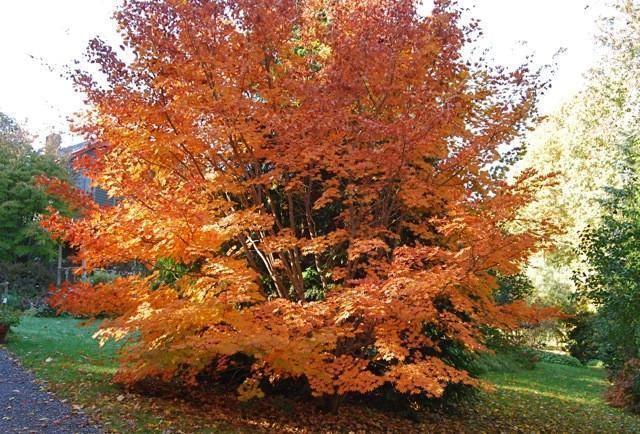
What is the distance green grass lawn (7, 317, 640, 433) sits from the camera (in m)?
7.22

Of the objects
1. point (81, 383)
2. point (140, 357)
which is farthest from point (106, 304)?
point (81, 383)

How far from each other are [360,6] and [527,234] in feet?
11.9

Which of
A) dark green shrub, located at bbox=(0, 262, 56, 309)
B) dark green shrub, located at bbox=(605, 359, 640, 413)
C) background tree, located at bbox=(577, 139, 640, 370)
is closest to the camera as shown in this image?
background tree, located at bbox=(577, 139, 640, 370)

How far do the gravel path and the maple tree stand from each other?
37.2 inches

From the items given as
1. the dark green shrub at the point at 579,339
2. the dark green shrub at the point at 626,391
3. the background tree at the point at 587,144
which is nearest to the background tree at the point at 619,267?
the background tree at the point at 587,144

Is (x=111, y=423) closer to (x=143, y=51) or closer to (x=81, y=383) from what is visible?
(x=81, y=383)

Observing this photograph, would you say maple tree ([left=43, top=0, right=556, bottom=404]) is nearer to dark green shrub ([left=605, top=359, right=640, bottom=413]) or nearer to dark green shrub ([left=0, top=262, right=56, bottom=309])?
dark green shrub ([left=605, top=359, right=640, bottom=413])

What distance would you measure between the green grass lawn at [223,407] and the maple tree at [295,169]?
597 mm

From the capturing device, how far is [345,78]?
688 cm

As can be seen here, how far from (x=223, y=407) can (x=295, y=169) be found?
3.75 meters

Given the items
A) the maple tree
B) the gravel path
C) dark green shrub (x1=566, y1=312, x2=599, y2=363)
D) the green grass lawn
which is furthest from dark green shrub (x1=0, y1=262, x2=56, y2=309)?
dark green shrub (x1=566, y1=312, x2=599, y2=363)

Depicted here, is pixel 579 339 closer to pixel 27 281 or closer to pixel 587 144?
pixel 587 144

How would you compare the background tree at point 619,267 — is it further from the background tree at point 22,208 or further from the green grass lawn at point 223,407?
the background tree at point 22,208

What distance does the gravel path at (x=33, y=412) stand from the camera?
6332 millimetres
